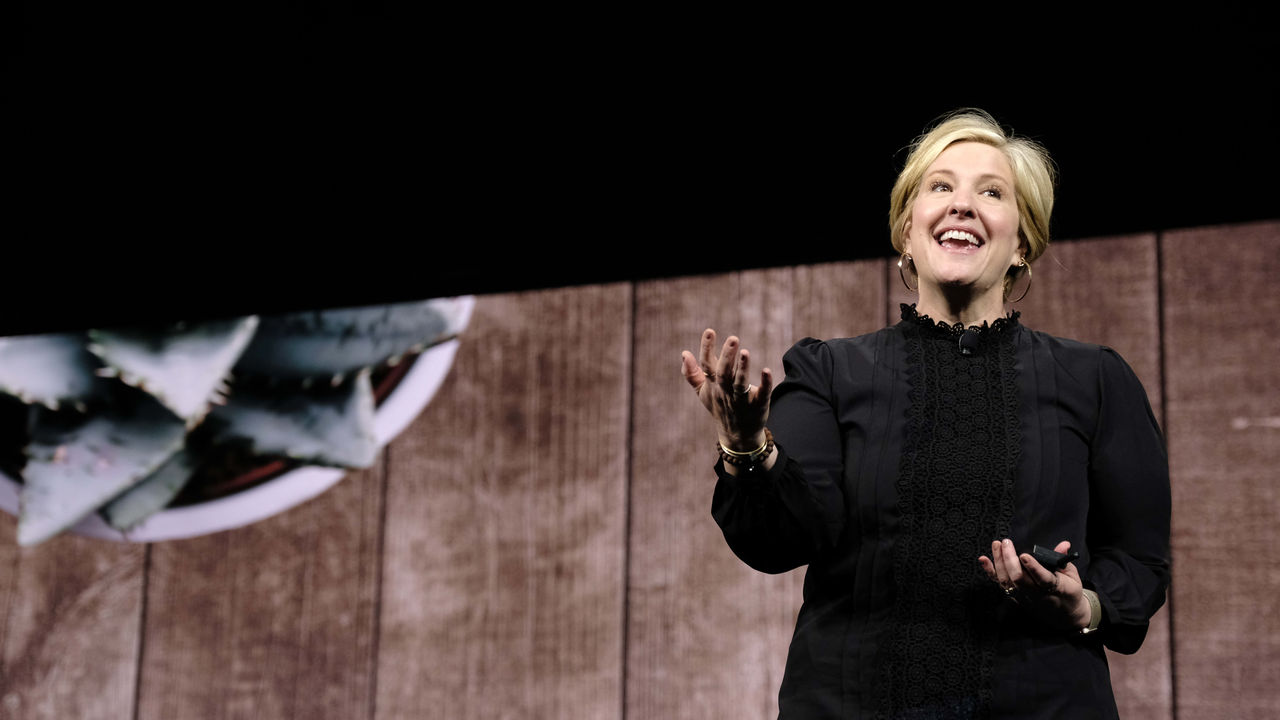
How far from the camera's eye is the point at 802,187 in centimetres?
191

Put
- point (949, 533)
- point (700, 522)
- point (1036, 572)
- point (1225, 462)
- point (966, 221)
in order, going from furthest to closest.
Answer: point (700, 522) < point (1225, 462) < point (966, 221) < point (949, 533) < point (1036, 572)

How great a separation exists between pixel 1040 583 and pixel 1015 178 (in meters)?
0.43

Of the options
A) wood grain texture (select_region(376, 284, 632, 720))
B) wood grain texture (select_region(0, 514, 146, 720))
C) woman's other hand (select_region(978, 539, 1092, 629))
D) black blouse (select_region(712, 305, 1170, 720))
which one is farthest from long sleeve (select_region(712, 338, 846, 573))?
wood grain texture (select_region(0, 514, 146, 720))

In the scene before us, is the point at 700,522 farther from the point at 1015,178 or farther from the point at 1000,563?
the point at 1000,563

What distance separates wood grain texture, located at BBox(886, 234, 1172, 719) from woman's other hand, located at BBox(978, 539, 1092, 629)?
808mm

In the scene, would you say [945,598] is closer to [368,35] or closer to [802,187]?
[802,187]

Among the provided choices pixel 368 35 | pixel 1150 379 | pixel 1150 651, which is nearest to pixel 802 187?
pixel 1150 379

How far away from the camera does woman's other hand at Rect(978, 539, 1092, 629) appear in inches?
37.6

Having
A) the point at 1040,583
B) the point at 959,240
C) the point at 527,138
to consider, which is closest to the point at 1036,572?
the point at 1040,583

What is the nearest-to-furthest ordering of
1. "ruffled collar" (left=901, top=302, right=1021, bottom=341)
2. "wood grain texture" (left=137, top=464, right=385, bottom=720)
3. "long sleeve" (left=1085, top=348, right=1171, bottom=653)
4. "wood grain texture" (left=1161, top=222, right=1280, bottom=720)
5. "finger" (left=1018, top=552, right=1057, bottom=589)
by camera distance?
"finger" (left=1018, top=552, right=1057, bottom=589) < "long sleeve" (left=1085, top=348, right=1171, bottom=653) < "ruffled collar" (left=901, top=302, right=1021, bottom=341) < "wood grain texture" (left=1161, top=222, right=1280, bottom=720) < "wood grain texture" (left=137, top=464, right=385, bottom=720)

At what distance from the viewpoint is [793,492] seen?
1.03m

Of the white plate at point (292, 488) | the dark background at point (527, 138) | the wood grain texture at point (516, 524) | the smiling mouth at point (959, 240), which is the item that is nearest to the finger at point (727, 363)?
the smiling mouth at point (959, 240)

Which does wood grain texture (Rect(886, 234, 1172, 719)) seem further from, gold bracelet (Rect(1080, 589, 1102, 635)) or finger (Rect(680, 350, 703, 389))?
finger (Rect(680, 350, 703, 389))

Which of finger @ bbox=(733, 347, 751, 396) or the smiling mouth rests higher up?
the smiling mouth
